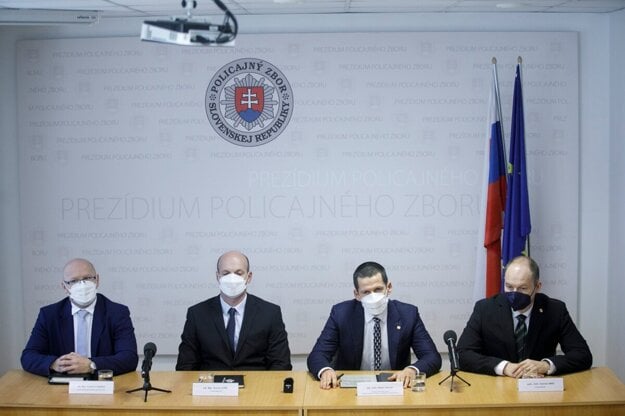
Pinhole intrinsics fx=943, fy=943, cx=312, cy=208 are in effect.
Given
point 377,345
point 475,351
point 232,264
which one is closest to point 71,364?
point 232,264

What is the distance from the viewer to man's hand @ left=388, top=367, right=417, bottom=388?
5.44 meters

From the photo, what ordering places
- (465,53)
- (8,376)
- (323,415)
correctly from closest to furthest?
(323,415) → (8,376) → (465,53)

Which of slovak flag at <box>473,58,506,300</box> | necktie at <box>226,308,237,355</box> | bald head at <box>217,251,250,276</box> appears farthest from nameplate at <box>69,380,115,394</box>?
slovak flag at <box>473,58,506,300</box>

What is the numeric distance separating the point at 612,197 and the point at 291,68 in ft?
9.17

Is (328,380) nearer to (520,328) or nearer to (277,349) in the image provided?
(277,349)

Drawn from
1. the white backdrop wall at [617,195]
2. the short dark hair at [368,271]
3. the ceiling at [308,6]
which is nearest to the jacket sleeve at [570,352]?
the short dark hair at [368,271]

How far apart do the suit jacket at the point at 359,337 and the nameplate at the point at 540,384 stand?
31.3 inches

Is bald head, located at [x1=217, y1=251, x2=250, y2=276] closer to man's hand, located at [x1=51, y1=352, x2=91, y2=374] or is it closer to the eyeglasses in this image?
the eyeglasses

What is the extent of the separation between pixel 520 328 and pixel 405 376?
0.94m

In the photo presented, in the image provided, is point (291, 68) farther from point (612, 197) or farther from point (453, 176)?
point (612, 197)

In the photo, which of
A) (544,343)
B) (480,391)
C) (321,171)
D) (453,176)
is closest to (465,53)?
(453,176)

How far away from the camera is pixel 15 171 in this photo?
7898 millimetres

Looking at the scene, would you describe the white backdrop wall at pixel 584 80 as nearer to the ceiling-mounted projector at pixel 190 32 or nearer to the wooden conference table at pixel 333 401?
the wooden conference table at pixel 333 401

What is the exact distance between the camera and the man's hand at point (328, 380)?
214 inches
